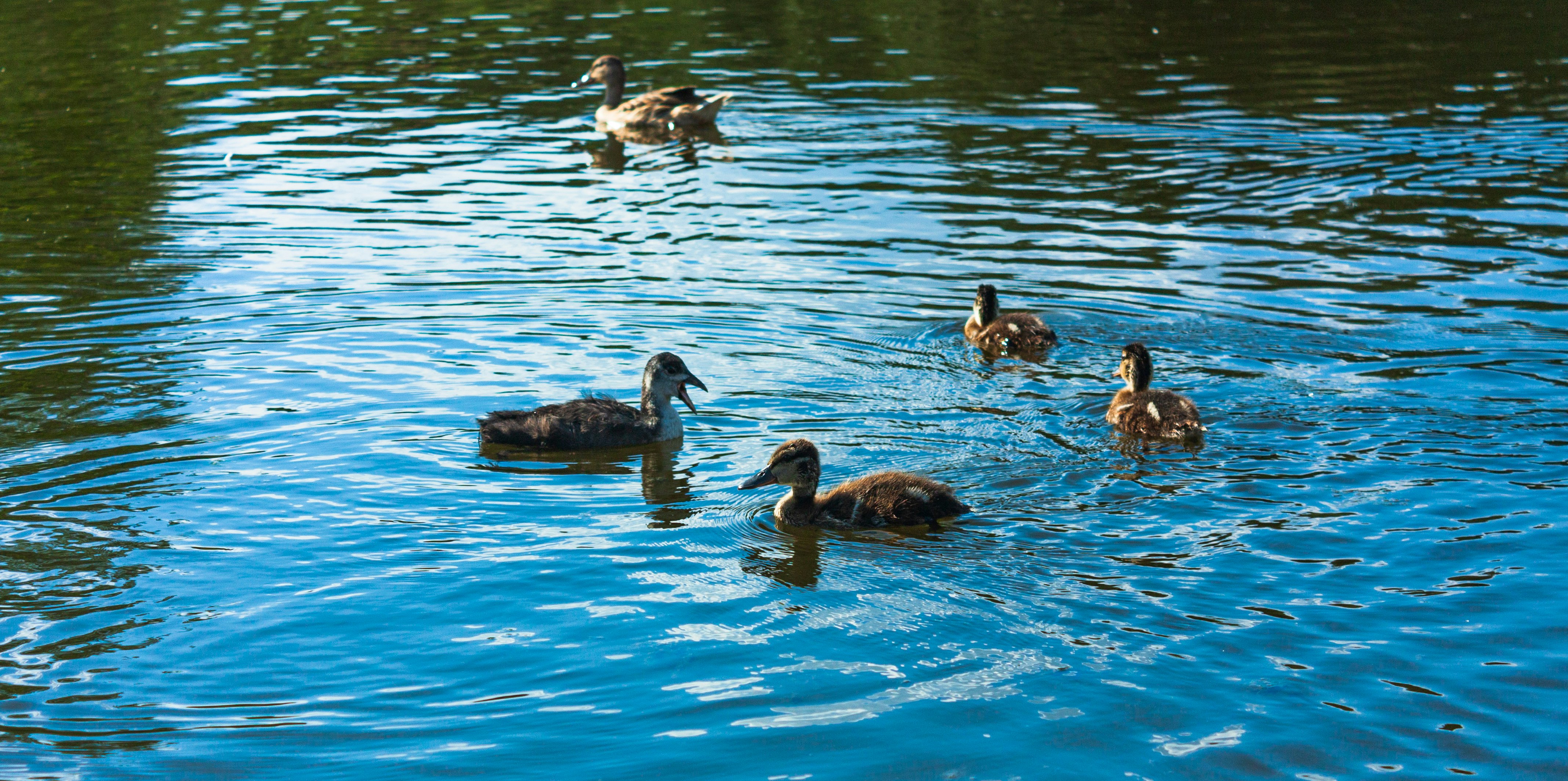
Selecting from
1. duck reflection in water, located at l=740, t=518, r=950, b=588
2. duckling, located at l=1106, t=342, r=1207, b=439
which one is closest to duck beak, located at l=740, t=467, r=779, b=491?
duck reflection in water, located at l=740, t=518, r=950, b=588

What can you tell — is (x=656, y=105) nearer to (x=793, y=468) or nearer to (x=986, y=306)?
(x=986, y=306)

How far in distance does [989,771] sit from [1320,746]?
1.56 m

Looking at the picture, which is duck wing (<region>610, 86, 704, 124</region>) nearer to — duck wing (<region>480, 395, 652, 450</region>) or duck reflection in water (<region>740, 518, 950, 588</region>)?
duck wing (<region>480, 395, 652, 450</region>)

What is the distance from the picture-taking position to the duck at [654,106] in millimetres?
23703

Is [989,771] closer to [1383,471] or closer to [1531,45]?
[1383,471]

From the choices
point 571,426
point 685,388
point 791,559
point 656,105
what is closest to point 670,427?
point 685,388

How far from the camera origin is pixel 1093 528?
925cm

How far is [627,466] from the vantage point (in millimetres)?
11203

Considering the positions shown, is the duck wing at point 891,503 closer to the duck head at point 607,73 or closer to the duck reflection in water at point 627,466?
the duck reflection in water at point 627,466

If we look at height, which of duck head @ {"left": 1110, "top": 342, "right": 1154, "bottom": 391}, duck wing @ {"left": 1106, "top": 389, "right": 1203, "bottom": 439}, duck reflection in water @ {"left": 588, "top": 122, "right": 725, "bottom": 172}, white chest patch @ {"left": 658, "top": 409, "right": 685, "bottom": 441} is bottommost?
white chest patch @ {"left": 658, "top": 409, "right": 685, "bottom": 441}

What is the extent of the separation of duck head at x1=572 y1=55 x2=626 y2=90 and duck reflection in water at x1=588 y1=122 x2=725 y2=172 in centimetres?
87

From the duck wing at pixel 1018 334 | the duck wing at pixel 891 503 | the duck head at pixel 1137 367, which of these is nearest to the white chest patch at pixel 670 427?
the duck wing at pixel 891 503

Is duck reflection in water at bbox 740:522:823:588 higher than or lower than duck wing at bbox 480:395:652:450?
lower

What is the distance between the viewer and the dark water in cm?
718
